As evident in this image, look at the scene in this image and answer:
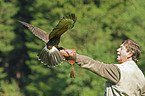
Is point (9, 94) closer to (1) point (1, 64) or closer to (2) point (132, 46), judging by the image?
(1) point (1, 64)

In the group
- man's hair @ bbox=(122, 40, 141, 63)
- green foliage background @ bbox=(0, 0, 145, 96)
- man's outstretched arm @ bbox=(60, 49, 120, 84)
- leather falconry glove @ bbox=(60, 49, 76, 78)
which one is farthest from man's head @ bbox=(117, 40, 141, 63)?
green foliage background @ bbox=(0, 0, 145, 96)

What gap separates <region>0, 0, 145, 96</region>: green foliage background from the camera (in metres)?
17.8

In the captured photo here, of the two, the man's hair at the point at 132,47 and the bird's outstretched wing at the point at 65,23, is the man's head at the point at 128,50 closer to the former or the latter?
the man's hair at the point at 132,47

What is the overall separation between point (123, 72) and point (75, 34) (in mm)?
16826

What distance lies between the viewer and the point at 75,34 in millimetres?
19750

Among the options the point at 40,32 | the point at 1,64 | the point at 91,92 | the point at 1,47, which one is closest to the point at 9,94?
the point at 1,47

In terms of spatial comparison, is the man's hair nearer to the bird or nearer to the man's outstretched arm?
the man's outstretched arm

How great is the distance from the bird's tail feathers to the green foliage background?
1246 centimetres

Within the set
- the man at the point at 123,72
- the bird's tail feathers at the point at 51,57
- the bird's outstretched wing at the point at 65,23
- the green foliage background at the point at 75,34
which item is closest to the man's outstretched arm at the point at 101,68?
the man at the point at 123,72

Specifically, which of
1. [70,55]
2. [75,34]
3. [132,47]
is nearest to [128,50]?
[132,47]

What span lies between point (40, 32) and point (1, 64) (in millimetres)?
24449

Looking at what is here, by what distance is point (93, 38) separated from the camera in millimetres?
20078

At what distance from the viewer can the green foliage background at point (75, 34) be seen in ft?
58.5

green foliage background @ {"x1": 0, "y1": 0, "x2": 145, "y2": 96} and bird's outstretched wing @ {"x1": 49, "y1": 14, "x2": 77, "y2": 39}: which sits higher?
green foliage background @ {"x1": 0, "y1": 0, "x2": 145, "y2": 96}
